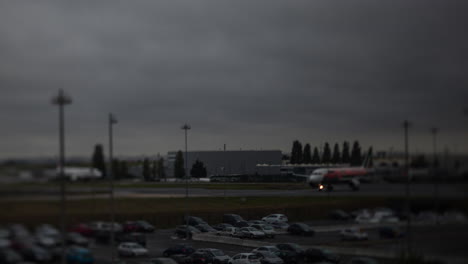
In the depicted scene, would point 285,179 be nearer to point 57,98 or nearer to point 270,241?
point 270,241

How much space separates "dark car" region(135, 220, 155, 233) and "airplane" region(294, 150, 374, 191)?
25.4ft

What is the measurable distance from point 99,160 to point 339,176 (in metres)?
10.4

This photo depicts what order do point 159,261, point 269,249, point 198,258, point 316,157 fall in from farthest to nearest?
1. point 316,157
2. point 269,249
3. point 198,258
4. point 159,261

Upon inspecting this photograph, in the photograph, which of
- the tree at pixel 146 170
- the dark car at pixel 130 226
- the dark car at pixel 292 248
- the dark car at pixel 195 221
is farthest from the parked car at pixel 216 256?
the dark car at pixel 130 226

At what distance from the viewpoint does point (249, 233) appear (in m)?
25.2

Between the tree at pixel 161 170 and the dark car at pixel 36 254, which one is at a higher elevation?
the tree at pixel 161 170

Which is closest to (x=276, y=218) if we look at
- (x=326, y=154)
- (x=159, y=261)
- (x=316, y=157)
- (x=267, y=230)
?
(x=267, y=230)

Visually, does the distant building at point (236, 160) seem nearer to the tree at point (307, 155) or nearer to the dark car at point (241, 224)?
the tree at point (307, 155)

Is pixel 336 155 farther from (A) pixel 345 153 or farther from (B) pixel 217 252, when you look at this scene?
(B) pixel 217 252

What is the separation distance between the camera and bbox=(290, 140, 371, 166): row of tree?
22.0 metres

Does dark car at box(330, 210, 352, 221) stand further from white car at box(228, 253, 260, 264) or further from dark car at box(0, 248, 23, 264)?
dark car at box(0, 248, 23, 264)

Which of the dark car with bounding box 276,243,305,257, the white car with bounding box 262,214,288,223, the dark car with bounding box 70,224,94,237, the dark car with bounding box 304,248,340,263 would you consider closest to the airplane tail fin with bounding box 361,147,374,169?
the dark car with bounding box 304,248,340,263

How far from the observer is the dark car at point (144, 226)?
18.7m

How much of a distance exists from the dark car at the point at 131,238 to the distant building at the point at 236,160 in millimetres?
6864
